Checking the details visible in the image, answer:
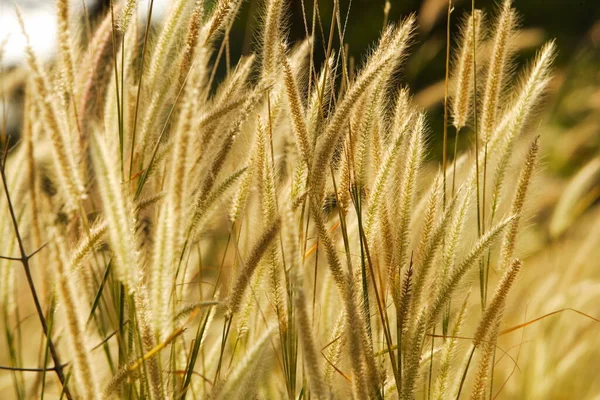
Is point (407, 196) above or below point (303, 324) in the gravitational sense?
above

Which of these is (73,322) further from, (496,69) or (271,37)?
(496,69)

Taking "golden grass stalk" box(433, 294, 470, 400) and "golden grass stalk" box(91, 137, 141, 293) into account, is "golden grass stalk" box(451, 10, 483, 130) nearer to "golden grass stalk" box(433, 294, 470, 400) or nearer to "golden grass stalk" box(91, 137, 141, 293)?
"golden grass stalk" box(433, 294, 470, 400)

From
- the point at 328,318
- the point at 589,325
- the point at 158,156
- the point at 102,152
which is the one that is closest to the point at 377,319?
the point at 328,318

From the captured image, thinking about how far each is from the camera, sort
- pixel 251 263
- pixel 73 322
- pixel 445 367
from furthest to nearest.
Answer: pixel 445 367 → pixel 251 263 → pixel 73 322

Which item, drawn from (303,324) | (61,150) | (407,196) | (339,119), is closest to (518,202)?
(407,196)

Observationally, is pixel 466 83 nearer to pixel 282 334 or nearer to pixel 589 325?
pixel 282 334

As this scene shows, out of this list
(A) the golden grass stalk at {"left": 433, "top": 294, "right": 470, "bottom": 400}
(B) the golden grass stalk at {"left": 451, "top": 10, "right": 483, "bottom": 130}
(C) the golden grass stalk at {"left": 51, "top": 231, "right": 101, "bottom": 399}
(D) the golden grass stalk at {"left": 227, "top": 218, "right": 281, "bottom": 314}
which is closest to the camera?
(C) the golden grass stalk at {"left": 51, "top": 231, "right": 101, "bottom": 399}

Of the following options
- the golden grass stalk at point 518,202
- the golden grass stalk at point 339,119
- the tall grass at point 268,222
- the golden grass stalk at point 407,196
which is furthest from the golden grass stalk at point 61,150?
the golden grass stalk at point 518,202

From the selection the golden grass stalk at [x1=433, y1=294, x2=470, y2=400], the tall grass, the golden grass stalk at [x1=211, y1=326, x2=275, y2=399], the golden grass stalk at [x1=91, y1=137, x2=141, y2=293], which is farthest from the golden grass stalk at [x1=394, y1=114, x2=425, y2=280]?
the golden grass stalk at [x1=91, y1=137, x2=141, y2=293]
